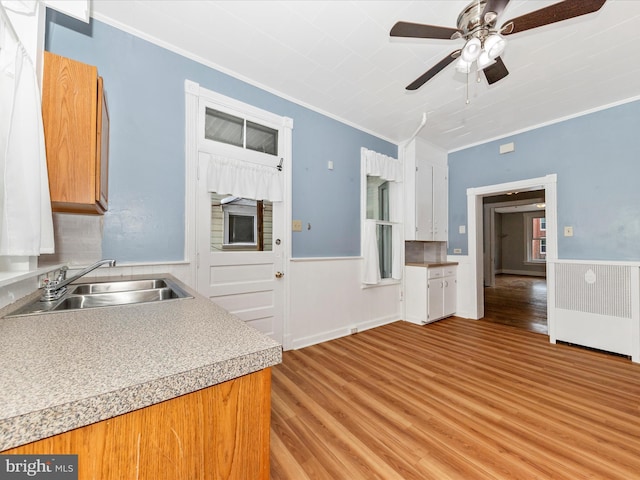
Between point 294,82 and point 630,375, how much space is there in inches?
157

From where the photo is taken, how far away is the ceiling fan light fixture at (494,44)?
1.49 m

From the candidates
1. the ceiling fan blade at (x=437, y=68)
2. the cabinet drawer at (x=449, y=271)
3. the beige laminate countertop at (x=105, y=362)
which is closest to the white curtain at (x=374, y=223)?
the cabinet drawer at (x=449, y=271)

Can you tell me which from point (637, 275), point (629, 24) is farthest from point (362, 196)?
point (637, 275)

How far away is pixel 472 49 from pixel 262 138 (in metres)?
1.84

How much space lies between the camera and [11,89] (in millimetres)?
986

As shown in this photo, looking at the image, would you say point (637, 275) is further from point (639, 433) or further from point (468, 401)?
point (468, 401)

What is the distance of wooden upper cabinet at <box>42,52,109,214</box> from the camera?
124cm

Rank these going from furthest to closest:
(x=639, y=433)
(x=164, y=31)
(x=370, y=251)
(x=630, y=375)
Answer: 1. (x=370, y=251)
2. (x=630, y=375)
3. (x=164, y=31)
4. (x=639, y=433)

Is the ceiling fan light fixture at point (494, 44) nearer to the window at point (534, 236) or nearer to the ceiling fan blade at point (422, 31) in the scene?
the ceiling fan blade at point (422, 31)

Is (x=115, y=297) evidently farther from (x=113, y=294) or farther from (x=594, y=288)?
(x=594, y=288)

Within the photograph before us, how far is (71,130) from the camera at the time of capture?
4.20 ft

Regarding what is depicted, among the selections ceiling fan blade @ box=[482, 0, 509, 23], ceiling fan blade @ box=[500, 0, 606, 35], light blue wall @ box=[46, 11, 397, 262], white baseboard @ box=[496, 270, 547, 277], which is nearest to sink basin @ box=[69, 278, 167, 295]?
light blue wall @ box=[46, 11, 397, 262]

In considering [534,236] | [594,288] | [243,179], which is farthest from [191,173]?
[534,236]

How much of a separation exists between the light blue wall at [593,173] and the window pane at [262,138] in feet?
10.6
